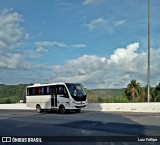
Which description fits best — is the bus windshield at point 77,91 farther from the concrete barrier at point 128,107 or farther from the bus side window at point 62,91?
the concrete barrier at point 128,107

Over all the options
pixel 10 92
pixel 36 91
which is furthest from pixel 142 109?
pixel 10 92

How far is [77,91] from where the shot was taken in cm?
3319

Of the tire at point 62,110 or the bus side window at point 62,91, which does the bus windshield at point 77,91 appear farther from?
the tire at point 62,110

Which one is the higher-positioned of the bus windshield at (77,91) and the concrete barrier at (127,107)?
the bus windshield at (77,91)

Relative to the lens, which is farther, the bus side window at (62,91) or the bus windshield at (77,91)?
the bus side window at (62,91)

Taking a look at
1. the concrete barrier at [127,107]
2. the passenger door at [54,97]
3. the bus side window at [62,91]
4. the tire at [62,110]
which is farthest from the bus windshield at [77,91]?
the concrete barrier at [127,107]

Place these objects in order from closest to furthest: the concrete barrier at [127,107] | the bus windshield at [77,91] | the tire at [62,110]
→ the bus windshield at [77,91], the tire at [62,110], the concrete barrier at [127,107]

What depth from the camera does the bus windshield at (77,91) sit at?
3282cm

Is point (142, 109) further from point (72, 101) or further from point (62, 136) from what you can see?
point (62, 136)

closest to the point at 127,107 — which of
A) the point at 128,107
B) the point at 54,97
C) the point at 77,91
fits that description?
the point at 128,107

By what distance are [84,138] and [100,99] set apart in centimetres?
3401

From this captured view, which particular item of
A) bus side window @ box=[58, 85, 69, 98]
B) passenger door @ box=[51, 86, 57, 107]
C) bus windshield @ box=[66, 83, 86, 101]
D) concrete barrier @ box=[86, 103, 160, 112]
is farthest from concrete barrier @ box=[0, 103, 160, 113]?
bus side window @ box=[58, 85, 69, 98]

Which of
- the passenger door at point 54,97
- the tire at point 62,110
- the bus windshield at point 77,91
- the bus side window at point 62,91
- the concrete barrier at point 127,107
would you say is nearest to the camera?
the bus windshield at point 77,91

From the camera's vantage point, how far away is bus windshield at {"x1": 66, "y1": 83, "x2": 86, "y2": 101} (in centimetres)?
3282
